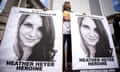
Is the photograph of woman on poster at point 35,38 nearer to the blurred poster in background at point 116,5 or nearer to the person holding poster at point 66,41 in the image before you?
the person holding poster at point 66,41

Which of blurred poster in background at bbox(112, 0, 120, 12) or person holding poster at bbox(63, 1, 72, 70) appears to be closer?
person holding poster at bbox(63, 1, 72, 70)

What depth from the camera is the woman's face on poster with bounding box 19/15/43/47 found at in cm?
65

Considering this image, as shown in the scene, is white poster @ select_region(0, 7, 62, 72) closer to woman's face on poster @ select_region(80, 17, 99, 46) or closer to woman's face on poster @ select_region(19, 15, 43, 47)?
woman's face on poster @ select_region(19, 15, 43, 47)

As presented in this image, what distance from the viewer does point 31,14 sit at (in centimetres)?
74

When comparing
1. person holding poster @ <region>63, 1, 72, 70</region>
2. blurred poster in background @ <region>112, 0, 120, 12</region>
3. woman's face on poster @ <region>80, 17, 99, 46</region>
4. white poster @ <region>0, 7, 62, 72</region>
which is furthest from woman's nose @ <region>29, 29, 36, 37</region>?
blurred poster in background @ <region>112, 0, 120, 12</region>

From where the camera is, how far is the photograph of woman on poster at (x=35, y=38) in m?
0.62

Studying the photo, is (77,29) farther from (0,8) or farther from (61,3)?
(61,3)

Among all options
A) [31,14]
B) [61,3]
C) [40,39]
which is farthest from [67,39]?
[61,3]

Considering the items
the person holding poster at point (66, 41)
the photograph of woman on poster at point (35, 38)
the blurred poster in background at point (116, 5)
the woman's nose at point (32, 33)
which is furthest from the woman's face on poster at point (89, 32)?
the blurred poster in background at point (116, 5)

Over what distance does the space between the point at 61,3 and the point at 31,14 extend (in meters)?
1.07

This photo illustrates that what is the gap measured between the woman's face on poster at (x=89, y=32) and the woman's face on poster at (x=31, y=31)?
12.6 inches

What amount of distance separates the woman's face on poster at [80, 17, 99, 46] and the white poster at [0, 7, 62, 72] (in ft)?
0.61

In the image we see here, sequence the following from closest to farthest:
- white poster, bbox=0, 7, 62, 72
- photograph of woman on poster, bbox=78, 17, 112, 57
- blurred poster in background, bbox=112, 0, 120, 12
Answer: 1. white poster, bbox=0, 7, 62, 72
2. photograph of woman on poster, bbox=78, 17, 112, 57
3. blurred poster in background, bbox=112, 0, 120, 12

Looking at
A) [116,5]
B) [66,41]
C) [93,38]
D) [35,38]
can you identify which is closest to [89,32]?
[93,38]
